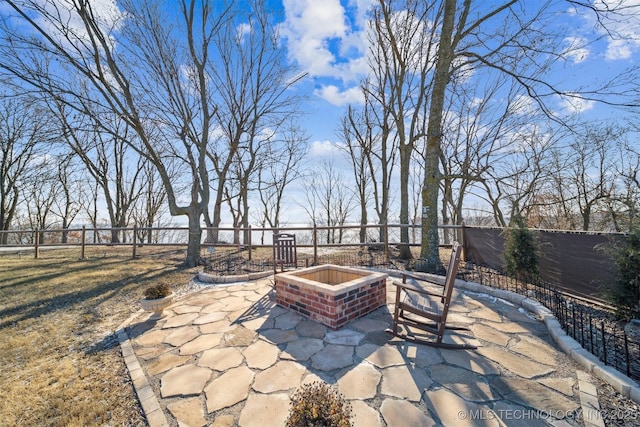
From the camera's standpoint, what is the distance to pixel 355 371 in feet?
7.23

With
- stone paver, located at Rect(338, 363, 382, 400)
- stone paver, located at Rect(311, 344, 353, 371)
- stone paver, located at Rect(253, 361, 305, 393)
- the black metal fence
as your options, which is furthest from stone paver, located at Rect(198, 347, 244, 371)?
the black metal fence

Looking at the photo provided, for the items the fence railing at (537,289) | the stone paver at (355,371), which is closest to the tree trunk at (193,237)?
the fence railing at (537,289)

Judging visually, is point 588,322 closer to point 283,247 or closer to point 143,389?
point 283,247

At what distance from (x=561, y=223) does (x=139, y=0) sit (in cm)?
1751

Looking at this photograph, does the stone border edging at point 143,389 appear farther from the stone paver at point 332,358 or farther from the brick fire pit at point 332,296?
the brick fire pit at point 332,296

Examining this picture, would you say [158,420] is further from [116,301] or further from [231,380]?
[116,301]

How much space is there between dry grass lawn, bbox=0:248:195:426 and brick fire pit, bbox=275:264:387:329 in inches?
72.8

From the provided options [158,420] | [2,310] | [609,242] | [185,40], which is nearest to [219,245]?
[2,310]

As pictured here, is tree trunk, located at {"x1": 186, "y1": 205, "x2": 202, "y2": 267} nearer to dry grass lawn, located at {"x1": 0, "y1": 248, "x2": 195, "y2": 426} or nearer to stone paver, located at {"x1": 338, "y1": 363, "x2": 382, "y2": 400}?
dry grass lawn, located at {"x1": 0, "y1": 248, "x2": 195, "y2": 426}

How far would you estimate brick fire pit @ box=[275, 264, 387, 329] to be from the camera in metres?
3.06

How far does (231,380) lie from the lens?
84.5 inches

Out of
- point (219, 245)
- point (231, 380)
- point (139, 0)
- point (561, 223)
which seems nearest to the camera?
point (231, 380)

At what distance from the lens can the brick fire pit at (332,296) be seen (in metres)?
3.06

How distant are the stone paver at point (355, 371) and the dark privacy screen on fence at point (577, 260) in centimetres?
128
